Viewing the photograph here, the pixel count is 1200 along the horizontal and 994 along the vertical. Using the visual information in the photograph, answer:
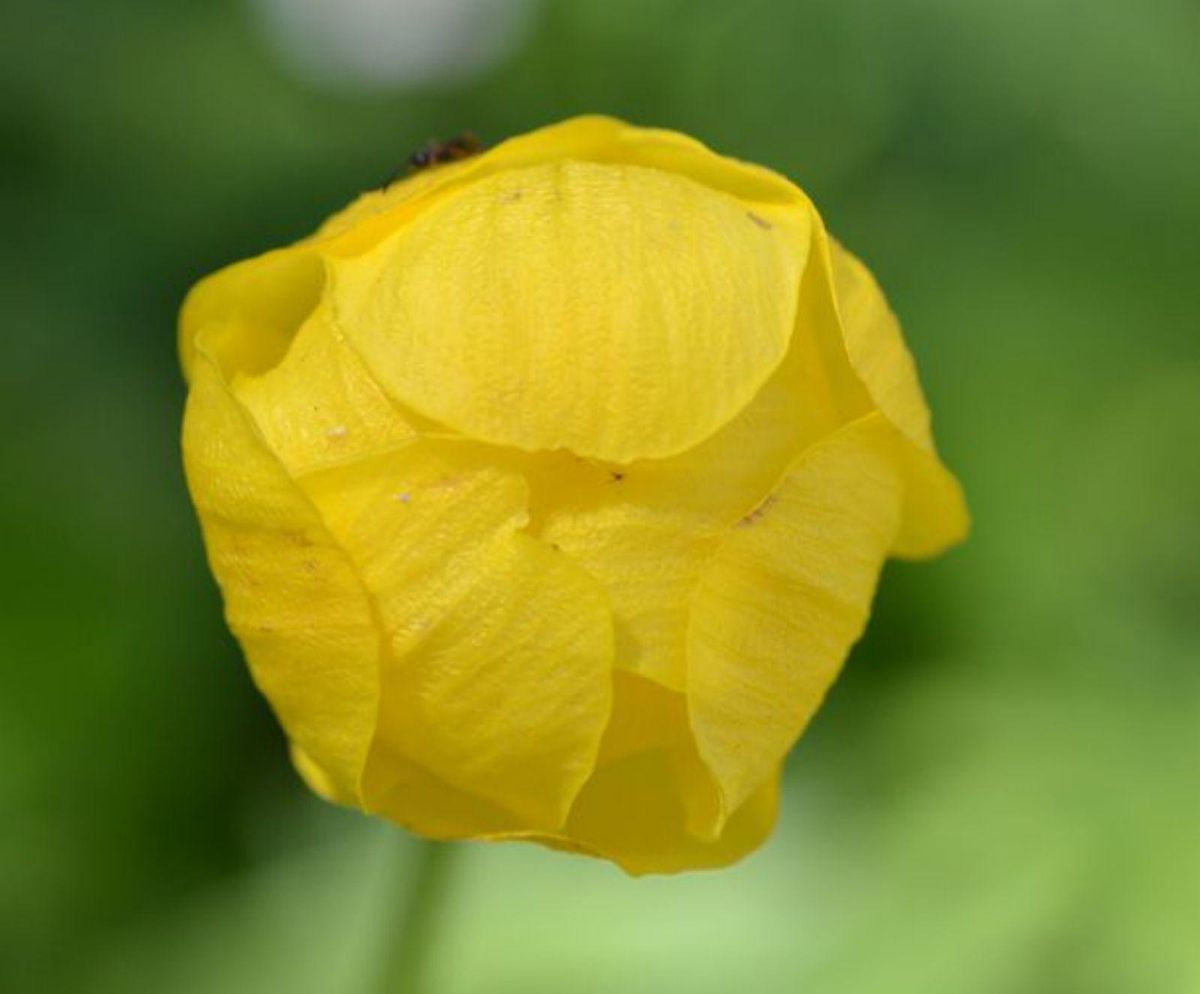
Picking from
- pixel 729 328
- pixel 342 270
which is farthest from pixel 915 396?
pixel 342 270

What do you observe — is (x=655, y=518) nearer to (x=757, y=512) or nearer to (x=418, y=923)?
(x=757, y=512)

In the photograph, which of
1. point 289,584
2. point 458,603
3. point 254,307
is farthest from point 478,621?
point 254,307

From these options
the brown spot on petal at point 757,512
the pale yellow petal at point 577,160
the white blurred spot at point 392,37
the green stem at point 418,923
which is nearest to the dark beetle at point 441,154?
the pale yellow petal at point 577,160

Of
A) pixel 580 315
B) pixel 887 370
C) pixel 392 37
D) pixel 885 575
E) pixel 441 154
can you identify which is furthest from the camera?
pixel 392 37

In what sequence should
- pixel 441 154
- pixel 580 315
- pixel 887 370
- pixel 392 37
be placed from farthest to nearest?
1. pixel 392 37
2. pixel 441 154
3. pixel 887 370
4. pixel 580 315

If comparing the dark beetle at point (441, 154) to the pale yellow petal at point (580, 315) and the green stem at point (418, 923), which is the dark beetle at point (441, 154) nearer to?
the pale yellow petal at point (580, 315)

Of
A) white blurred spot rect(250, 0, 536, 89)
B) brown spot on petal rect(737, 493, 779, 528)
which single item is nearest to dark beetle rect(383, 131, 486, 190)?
brown spot on petal rect(737, 493, 779, 528)
